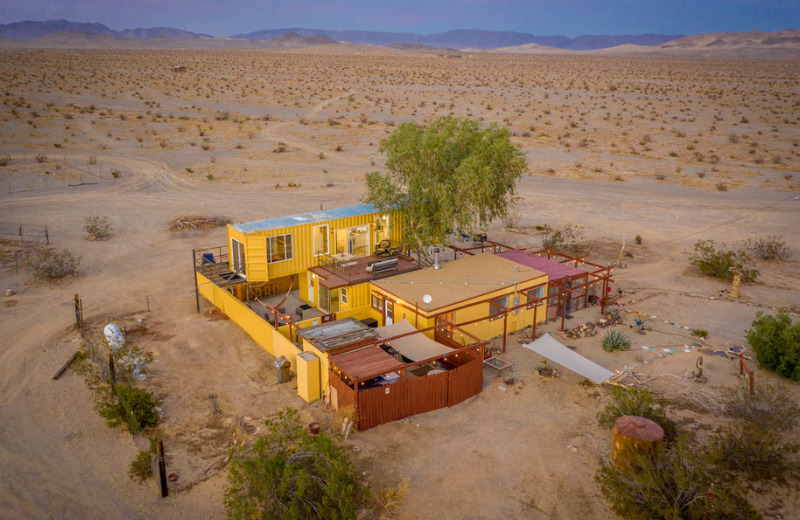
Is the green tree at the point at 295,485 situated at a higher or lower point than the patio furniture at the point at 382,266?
lower

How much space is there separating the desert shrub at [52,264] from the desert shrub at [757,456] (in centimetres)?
2521

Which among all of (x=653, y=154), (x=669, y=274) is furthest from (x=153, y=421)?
(x=653, y=154)

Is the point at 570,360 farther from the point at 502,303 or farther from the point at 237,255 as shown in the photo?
the point at 237,255

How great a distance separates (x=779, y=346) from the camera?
18172mm

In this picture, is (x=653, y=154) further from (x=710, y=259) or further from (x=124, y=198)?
(x=124, y=198)

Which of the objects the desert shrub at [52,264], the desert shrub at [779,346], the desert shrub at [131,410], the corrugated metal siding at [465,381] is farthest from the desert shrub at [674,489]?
the desert shrub at [52,264]

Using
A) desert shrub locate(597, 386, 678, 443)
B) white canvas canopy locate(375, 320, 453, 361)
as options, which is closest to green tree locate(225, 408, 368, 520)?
white canvas canopy locate(375, 320, 453, 361)

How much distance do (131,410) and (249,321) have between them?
624 cm

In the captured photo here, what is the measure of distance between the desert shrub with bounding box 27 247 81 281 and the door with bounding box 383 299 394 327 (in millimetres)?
14846

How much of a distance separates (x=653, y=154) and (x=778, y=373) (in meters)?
37.9

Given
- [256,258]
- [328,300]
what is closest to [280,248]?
[256,258]

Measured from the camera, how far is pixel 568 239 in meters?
32.0

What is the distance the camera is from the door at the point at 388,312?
20.7 m

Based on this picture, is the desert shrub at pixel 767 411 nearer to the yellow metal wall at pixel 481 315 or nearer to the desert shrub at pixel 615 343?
the desert shrub at pixel 615 343
